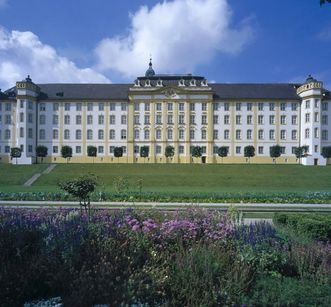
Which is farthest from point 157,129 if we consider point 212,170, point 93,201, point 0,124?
point 93,201

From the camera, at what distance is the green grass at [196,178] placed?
31.7m

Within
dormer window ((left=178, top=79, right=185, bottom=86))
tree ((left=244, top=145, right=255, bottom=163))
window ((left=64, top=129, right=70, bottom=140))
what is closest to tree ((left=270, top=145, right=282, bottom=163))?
tree ((left=244, top=145, right=255, bottom=163))

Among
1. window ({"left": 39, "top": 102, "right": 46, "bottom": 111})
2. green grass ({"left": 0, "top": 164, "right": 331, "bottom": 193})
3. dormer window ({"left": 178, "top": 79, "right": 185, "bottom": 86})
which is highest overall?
dormer window ({"left": 178, "top": 79, "right": 185, "bottom": 86})

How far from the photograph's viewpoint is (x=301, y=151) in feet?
208

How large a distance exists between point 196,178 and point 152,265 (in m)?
32.9

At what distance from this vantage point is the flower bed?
14.6 feet

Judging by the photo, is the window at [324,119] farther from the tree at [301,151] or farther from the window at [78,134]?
the window at [78,134]

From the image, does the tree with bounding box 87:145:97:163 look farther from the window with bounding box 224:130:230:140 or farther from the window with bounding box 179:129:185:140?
the window with bounding box 224:130:230:140

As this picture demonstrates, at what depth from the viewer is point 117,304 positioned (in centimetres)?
411

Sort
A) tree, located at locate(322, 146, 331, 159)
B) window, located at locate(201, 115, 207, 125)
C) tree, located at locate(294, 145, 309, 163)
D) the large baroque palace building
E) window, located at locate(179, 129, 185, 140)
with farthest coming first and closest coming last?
window, located at locate(201, 115, 207, 125) → window, located at locate(179, 129, 185, 140) → the large baroque palace building → tree, located at locate(294, 145, 309, 163) → tree, located at locate(322, 146, 331, 159)

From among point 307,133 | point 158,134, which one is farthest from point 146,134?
point 307,133

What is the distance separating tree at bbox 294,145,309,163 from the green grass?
62.5 ft

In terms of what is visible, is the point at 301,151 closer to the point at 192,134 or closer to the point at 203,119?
the point at 203,119

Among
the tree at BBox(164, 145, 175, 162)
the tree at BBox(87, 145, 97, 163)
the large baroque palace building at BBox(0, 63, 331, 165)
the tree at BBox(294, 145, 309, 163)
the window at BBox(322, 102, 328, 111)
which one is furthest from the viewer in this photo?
the large baroque palace building at BBox(0, 63, 331, 165)
